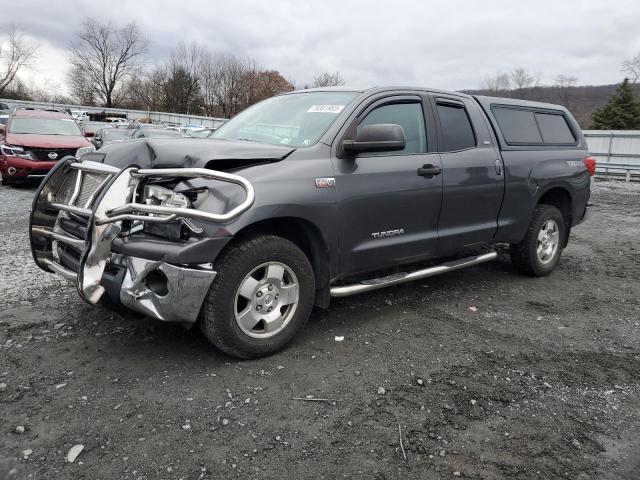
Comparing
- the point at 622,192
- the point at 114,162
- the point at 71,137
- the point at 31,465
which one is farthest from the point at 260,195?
the point at 622,192

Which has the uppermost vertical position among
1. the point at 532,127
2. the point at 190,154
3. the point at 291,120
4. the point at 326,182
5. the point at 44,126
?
the point at 44,126

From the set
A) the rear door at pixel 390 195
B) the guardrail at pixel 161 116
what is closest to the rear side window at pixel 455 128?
the rear door at pixel 390 195

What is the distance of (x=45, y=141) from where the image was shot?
11.7 m

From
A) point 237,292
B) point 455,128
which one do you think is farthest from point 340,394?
point 455,128

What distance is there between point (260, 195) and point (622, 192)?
47.6 feet

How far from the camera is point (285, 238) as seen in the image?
3.54 metres

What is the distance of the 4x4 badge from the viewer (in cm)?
349

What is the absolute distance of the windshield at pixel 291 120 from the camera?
3822 millimetres

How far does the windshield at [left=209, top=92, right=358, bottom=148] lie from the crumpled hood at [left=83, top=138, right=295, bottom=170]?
0.36m

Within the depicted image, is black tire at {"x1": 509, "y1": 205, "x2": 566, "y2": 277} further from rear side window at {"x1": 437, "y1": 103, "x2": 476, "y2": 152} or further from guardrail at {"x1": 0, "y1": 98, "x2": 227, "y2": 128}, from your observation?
guardrail at {"x1": 0, "y1": 98, "x2": 227, "y2": 128}

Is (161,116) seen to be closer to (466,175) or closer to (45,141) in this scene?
(45,141)

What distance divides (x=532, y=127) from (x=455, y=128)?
142cm

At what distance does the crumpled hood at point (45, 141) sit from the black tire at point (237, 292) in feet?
33.8

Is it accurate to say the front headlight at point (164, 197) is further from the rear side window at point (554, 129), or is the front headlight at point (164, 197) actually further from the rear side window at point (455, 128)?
the rear side window at point (554, 129)
